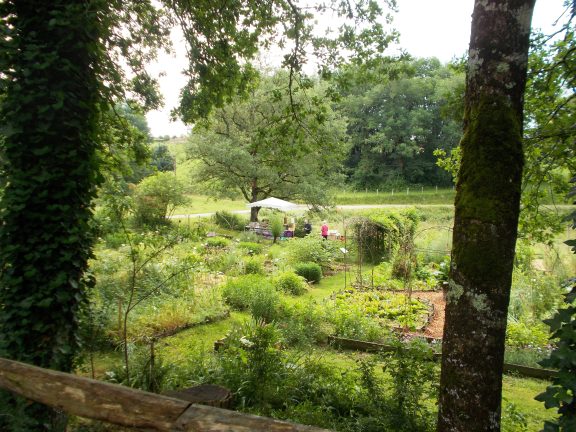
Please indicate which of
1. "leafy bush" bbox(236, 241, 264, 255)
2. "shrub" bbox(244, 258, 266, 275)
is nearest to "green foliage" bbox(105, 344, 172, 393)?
"shrub" bbox(244, 258, 266, 275)

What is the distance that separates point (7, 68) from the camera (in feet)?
10.6

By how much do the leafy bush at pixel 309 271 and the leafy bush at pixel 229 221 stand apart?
11159mm

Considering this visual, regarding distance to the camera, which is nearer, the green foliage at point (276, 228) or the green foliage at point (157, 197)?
the green foliage at point (276, 228)

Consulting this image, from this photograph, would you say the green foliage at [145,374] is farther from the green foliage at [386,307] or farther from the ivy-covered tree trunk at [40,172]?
the green foliage at [386,307]

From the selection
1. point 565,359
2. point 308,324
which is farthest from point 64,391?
point 308,324

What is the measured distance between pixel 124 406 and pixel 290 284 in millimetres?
8626

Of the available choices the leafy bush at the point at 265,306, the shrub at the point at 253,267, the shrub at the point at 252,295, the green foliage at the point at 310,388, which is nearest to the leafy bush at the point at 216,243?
the shrub at the point at 253,267

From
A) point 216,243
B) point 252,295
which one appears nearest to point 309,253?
point 216,243

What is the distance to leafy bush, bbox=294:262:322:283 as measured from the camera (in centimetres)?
1184

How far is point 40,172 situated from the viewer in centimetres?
331

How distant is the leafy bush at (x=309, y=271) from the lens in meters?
11.8

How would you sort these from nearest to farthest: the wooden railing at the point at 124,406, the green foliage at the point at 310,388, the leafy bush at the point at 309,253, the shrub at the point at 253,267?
the wooden railing at the point at 124,406, the green foliage at the point at 310,388, the shrub at the point at 253,267, the leafy bush at the point at 309,253

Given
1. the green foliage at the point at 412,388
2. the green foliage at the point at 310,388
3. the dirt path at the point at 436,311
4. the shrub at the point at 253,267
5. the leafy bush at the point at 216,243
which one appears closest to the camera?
the green foliage at the point at 412,388

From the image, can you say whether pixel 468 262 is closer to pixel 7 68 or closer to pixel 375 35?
pixel 7 68
